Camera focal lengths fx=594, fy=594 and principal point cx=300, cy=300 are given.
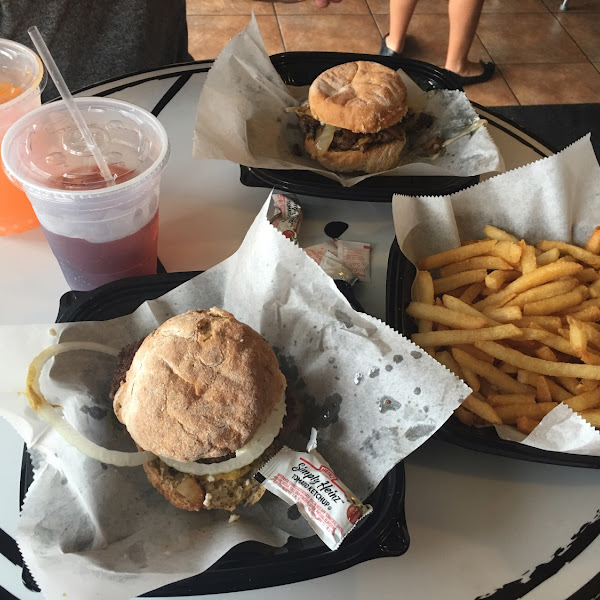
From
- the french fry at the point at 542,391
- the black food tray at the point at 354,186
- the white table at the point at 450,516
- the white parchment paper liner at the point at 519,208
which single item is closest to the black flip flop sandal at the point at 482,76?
the black food tray at the point at 354,186

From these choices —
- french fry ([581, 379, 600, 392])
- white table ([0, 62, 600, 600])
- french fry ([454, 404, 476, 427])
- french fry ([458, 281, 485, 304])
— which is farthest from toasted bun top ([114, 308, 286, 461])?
french fry ([581, 379, 600, 392])

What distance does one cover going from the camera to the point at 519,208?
5.51 feet

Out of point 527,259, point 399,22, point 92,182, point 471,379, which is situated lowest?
point 399,22

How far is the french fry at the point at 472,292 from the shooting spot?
1533 millimetres

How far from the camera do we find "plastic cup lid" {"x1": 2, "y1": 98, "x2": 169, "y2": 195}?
1.30 meters

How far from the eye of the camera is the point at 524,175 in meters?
1.66

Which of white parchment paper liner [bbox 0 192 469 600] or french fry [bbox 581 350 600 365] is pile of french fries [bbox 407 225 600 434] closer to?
french fry [bbox 581 350 600 365]

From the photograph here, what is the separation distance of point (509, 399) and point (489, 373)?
8cm

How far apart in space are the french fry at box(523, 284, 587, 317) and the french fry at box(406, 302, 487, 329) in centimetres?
14

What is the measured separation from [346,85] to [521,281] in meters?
0.97

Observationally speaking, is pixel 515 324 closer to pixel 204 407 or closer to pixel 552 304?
pixel 552 304

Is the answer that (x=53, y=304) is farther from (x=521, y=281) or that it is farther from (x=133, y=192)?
(x=521, y=281)

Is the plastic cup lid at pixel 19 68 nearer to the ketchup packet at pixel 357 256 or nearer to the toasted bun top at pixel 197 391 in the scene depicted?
the toasted bun top at pixel 197 391

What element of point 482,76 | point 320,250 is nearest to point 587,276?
point 320,250
